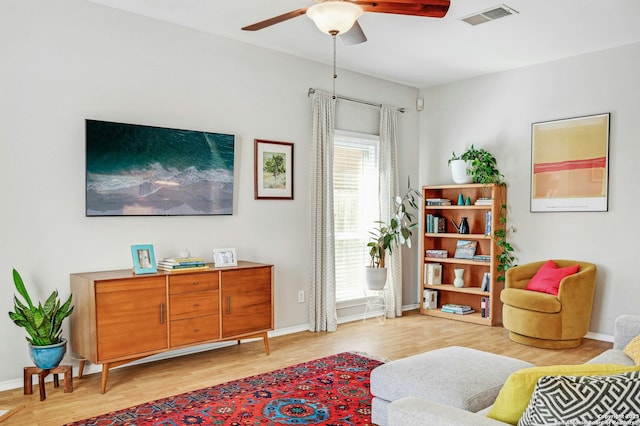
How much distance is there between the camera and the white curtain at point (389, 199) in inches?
244

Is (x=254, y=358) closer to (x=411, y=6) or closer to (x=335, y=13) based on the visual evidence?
(x=335, y=13)

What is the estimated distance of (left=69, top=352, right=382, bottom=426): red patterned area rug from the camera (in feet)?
10.1

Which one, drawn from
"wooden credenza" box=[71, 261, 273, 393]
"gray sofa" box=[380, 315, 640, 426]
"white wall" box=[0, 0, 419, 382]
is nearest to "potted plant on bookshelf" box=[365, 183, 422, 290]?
"white wall" box=[0, 0, 419, 382]

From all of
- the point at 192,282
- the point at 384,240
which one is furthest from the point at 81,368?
the point at 384,240

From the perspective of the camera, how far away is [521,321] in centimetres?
490

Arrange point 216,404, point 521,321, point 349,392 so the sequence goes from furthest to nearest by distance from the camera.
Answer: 1. point 521,321
2. point 349,392
3. point 216,404

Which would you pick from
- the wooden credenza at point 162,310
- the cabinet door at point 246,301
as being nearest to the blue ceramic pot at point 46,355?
the wooden credenza at point 162,310

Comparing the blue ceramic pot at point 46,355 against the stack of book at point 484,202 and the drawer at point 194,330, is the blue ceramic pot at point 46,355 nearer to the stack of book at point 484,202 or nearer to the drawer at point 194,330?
the drawer at point 194,330

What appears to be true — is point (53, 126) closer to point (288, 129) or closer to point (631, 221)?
point (288, 129)

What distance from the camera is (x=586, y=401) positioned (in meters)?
1.40

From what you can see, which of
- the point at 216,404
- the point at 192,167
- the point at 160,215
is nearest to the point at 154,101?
the point at 192,167

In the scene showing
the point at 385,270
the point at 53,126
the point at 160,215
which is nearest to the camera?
the point at 53,126

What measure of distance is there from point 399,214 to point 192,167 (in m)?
2.62

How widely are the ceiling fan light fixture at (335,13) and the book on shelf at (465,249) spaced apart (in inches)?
152
